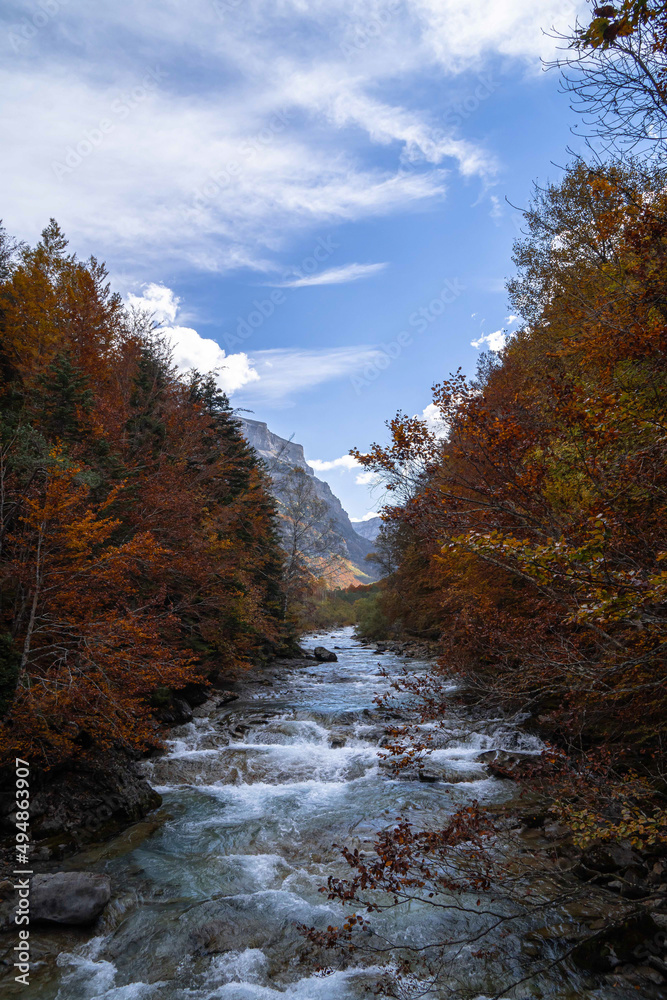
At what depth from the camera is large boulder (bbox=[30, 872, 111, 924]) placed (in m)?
6.23

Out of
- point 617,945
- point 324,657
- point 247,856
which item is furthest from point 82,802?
point 324,657

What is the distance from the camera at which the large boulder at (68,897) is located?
623cm

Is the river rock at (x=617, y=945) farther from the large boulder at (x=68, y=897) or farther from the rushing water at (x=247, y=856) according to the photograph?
the large boulder at (x=68, y=897)

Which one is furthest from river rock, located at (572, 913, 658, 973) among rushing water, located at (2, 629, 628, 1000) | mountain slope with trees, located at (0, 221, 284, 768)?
mountain slope with trees, located at (0, 221, 284, 768)

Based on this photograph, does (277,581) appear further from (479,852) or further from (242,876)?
(479,852)

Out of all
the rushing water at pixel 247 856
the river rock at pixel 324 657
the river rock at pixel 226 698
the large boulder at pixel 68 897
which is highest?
the large boulder at pixel 68 897

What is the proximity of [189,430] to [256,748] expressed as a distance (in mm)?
14733

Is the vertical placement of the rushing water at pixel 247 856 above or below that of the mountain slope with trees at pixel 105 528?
below

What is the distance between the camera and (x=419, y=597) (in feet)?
93.7

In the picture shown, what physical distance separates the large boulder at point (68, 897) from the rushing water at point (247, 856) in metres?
0.20

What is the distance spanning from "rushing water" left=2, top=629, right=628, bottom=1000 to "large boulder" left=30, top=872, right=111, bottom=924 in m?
0.20

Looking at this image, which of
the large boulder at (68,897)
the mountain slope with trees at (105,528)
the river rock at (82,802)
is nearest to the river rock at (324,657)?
the mountain slope with trees at (105,528)

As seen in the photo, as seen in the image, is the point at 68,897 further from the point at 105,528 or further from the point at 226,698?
the point at 226,698

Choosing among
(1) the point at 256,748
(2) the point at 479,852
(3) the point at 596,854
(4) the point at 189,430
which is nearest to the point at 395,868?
(2) the point at 479,852
